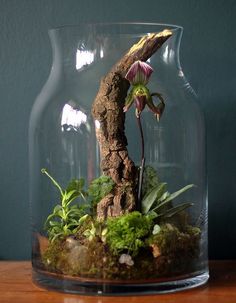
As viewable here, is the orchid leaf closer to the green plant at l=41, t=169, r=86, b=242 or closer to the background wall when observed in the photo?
the green plant at l=41, t=169, r=86, b=242

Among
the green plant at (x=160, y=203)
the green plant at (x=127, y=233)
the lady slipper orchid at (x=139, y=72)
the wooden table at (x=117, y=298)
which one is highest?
the lady slipper orchid at (x=139, y=72)

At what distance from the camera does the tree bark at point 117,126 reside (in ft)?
3.42

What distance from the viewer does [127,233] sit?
3.26 feet

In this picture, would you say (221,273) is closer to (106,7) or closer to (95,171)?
(95,171)

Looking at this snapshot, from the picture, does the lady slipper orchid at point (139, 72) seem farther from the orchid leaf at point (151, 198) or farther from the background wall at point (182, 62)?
the background wall at point (182, 62)

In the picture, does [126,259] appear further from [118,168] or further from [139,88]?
[139,88]

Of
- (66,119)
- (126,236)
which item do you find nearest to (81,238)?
(126,236)

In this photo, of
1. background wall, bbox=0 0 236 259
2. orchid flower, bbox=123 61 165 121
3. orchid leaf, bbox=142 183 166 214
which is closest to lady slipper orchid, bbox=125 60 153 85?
orchid flower, bbox=123 61 165 121

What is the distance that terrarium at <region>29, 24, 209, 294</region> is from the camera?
1010mm

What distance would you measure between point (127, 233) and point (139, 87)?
0.22 metres

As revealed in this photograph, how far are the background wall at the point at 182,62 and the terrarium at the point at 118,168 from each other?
0.19 metres

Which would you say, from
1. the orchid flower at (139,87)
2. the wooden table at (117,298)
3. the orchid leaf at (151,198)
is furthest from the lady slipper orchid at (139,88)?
the wooden table at (117,298)

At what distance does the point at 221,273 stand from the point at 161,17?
493mm

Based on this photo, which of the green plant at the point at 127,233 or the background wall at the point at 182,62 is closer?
the green plant at the point at 127,233
